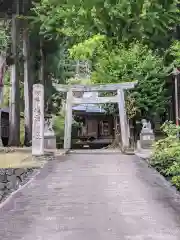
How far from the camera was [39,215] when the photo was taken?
7.52 m

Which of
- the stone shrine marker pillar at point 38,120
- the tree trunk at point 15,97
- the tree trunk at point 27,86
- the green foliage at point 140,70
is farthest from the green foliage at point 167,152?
the tree trunk at point 27,86

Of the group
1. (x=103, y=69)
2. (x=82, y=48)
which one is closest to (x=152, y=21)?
(x=82, y=48)

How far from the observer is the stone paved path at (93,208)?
6281 millimetres

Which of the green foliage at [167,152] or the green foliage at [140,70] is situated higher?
the green foliage at [140,70]

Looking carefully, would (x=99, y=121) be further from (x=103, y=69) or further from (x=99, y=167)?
(x=99, y=167)

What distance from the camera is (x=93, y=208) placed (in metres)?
8.03

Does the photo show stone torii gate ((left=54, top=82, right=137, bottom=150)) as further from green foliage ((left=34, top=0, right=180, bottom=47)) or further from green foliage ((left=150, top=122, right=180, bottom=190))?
green foliage ((left=150, top=122, right=180, bottom=190))

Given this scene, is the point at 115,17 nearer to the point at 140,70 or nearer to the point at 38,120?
the point at 38,120

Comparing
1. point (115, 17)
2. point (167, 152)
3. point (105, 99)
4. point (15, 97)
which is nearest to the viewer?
point (115, 17)

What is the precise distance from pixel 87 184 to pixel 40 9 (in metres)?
A: 13.2

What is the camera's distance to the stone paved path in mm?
6281

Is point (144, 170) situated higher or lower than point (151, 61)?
lower

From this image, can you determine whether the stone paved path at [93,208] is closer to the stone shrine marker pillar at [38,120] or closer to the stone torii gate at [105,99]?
the stone shrine marker pillar at [38,120]

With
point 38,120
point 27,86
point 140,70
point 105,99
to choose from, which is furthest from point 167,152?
point 27,86
